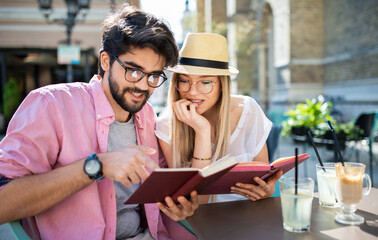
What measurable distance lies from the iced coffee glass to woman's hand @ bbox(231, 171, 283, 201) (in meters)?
0.33

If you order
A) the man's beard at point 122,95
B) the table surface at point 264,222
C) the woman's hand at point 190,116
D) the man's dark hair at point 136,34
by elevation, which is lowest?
the table surface at point 264,222

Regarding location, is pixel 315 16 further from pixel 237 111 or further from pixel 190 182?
pixel 190 182

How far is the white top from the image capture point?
2314 mm

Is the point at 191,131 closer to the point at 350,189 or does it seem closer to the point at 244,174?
the point at 244,174

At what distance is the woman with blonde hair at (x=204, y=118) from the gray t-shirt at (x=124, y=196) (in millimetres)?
256

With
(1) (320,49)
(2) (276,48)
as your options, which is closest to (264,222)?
(1) (320,49)

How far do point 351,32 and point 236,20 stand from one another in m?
6.35

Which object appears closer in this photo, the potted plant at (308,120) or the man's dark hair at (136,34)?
the man's dark hair at (136,34)

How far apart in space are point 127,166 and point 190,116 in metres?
0.91

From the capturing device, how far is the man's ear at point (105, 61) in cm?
188

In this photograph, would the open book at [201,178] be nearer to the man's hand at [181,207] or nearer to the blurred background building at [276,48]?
the man's hand at [181,207]

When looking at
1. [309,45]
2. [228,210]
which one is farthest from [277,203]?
[309,45]

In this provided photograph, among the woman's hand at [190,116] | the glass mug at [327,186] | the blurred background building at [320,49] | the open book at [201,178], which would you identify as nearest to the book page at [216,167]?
the open book at [201,178]

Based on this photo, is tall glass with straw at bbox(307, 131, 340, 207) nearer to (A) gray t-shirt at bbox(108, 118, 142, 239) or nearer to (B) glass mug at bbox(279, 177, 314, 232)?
(B) glass mug at bbox(279, 177, 314, 232)
